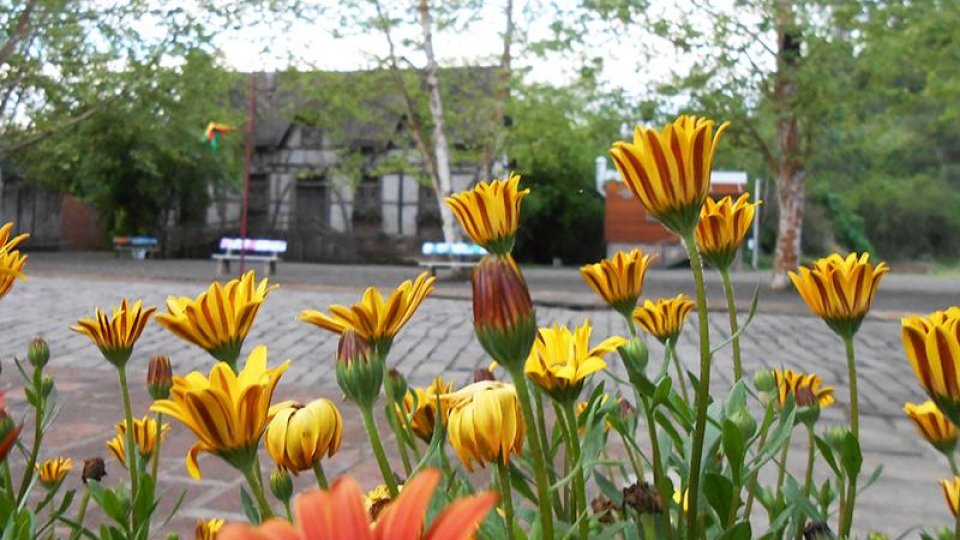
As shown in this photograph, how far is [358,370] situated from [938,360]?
1.35 ft

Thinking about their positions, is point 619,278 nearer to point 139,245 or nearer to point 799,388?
point 799,388

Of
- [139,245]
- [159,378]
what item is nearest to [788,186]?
[159,378]

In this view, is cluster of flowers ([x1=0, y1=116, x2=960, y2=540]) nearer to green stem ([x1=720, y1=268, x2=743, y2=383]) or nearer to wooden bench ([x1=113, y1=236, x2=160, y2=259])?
green stem ([x1=720, y1=268, x2=743, y2=383])

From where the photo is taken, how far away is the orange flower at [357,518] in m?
0.27

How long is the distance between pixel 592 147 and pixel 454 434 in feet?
42.5

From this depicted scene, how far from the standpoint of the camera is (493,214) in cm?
78

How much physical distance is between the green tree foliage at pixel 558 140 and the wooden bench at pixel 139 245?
9.88 meters

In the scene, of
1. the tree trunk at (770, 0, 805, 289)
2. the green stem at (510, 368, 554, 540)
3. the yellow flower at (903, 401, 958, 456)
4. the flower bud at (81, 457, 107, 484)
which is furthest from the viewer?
the tree trunk at (770, 0, 805, 289)

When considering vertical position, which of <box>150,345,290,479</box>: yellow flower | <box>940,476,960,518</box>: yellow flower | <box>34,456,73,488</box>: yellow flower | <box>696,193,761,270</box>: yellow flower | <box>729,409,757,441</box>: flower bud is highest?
<box>696,193,761,270</box>: yellow flower

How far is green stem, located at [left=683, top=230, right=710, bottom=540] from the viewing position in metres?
0.60

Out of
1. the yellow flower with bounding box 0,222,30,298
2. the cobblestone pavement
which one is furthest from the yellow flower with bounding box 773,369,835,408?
the cobblestone pavement

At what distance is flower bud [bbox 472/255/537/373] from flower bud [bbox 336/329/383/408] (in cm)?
15

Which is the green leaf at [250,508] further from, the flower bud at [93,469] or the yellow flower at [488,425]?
the flower bud at [93,469]

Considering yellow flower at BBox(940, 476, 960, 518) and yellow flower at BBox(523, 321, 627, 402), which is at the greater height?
yellow flower at BBox(523, 321, 627, 402)
